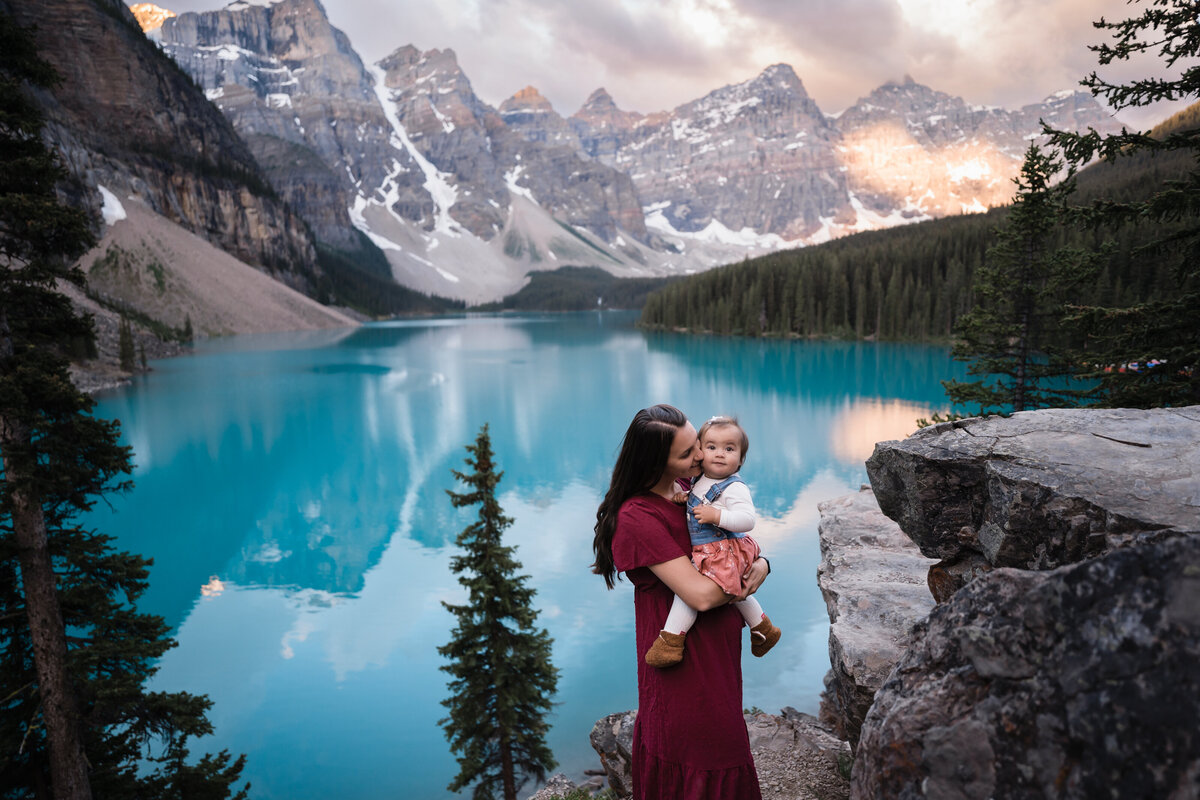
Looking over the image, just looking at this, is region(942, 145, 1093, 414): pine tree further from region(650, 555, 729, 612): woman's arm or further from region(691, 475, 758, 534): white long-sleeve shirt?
region(650, 555, 729, 612): woman's arm

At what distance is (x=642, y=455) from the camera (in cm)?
274

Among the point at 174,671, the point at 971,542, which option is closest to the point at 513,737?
the point at 971,542

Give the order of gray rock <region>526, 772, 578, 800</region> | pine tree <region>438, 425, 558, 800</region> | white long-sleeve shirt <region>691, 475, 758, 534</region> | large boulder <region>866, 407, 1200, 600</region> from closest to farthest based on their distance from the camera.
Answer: white long-sleeve shirt <region>691, 475, 758, 534</region> → large boulder <region>866, 407, 1200, 600</region> → gray rock <region>526, 772, 578, 800</region> → pine tree <region>438, 425, 558, 800</region>

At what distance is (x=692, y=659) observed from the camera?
8.67 feet

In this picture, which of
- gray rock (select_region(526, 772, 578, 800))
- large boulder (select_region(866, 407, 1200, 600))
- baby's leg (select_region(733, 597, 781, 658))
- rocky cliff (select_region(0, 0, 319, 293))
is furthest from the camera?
rocky cliff (select_region(0, 0, 319, 293))

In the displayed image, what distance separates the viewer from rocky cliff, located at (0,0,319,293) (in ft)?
304

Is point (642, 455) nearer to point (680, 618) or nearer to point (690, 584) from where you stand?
point (690, 584)

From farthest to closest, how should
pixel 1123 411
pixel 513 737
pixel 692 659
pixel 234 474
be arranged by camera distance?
pixel 234 474 < pixel 513 737 < pixel 1123 411 < pixel 692 659

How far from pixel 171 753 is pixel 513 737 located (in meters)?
4.29

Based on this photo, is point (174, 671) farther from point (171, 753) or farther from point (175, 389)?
point (175, 389)

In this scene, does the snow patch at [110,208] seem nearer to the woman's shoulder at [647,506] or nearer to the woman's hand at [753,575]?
the woman's shoulder at [647,506]

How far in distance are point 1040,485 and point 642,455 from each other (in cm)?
224

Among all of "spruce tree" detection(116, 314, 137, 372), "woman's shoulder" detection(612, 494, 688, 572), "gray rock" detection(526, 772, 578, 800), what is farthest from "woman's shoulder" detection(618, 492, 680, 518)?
"spruce tree" detection(116, 314, 137, 372)

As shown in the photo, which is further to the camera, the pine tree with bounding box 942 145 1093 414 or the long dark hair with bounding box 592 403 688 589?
the pine tree with bounding box 942 145 1093 414
